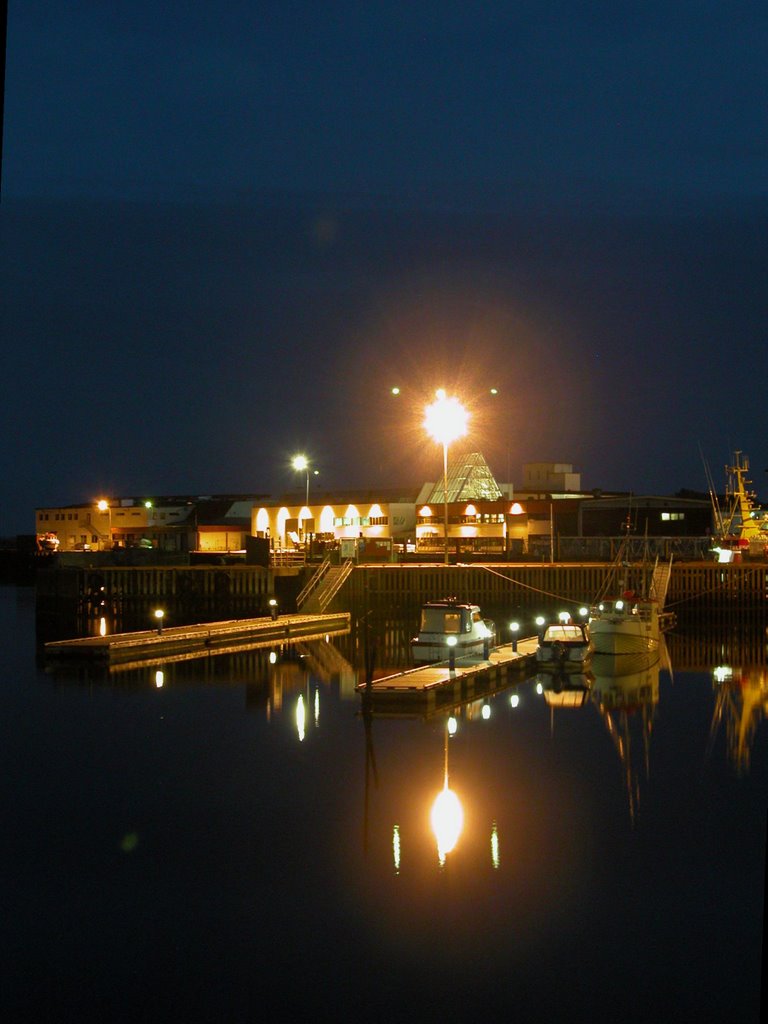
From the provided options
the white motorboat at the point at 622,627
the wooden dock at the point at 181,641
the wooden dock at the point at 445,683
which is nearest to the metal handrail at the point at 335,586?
the wooden dock at the point at 181,641

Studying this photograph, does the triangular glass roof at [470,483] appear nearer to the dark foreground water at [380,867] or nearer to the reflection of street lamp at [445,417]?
the reflection of street lamp at [445,417]

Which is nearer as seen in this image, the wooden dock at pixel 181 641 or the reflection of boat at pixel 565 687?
the reflection of boat at pixel 565 687

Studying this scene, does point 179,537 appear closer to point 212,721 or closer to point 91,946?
point 212,721

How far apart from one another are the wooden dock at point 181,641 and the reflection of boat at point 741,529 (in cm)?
2827

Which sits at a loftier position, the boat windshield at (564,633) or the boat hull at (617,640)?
the boat windshield at (564,633)

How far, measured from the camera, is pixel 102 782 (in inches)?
1026

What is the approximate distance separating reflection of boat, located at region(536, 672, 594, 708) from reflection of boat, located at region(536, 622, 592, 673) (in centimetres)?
30

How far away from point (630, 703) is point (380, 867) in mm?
19057

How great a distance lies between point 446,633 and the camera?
40.8 meters

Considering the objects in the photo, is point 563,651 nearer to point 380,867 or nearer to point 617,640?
point 617,640

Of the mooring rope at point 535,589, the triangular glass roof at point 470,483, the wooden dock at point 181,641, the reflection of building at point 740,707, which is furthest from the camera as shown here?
the triangular glass roof at point 470,483

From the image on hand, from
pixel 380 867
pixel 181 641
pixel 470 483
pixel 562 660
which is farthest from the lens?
pixel 470 483

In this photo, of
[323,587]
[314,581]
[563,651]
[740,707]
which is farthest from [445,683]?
[314,581]

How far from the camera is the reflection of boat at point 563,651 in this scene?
134ft
